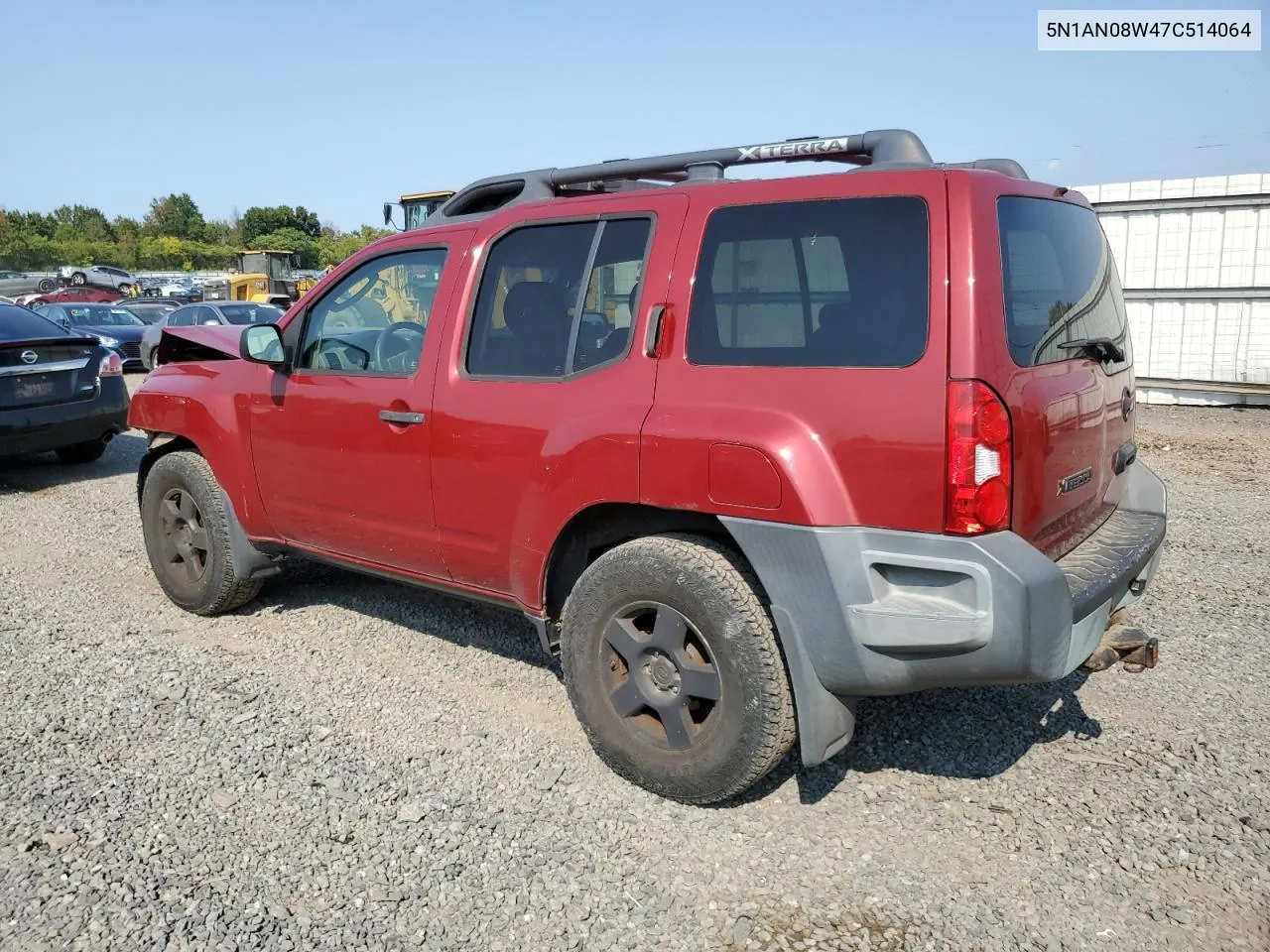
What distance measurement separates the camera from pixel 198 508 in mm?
4988

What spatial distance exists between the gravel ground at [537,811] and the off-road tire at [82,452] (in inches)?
203

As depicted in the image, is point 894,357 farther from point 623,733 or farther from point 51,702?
point 51,702

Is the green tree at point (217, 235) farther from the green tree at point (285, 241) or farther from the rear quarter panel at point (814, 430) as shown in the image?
the rear quarter panel at point (814, 430)

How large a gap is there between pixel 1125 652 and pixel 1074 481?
0.58m

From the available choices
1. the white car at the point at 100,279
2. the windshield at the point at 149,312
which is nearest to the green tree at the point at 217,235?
the white car at the point at 100,279

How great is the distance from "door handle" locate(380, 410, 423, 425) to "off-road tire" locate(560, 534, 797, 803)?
991 millimetres

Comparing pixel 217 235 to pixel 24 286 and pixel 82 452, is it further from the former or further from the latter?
pixel 82 452

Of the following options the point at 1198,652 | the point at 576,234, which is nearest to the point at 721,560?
the point at 576,234

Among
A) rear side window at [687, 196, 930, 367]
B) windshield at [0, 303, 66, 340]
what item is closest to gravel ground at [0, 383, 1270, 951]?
rear side window at [687, 196, 930, 367]

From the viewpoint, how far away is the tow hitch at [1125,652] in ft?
10.3

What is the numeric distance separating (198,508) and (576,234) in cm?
262

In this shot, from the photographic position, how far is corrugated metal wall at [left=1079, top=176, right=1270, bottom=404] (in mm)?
11523

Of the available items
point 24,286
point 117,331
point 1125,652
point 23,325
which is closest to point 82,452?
point 23,325

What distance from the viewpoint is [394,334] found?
165 inches
